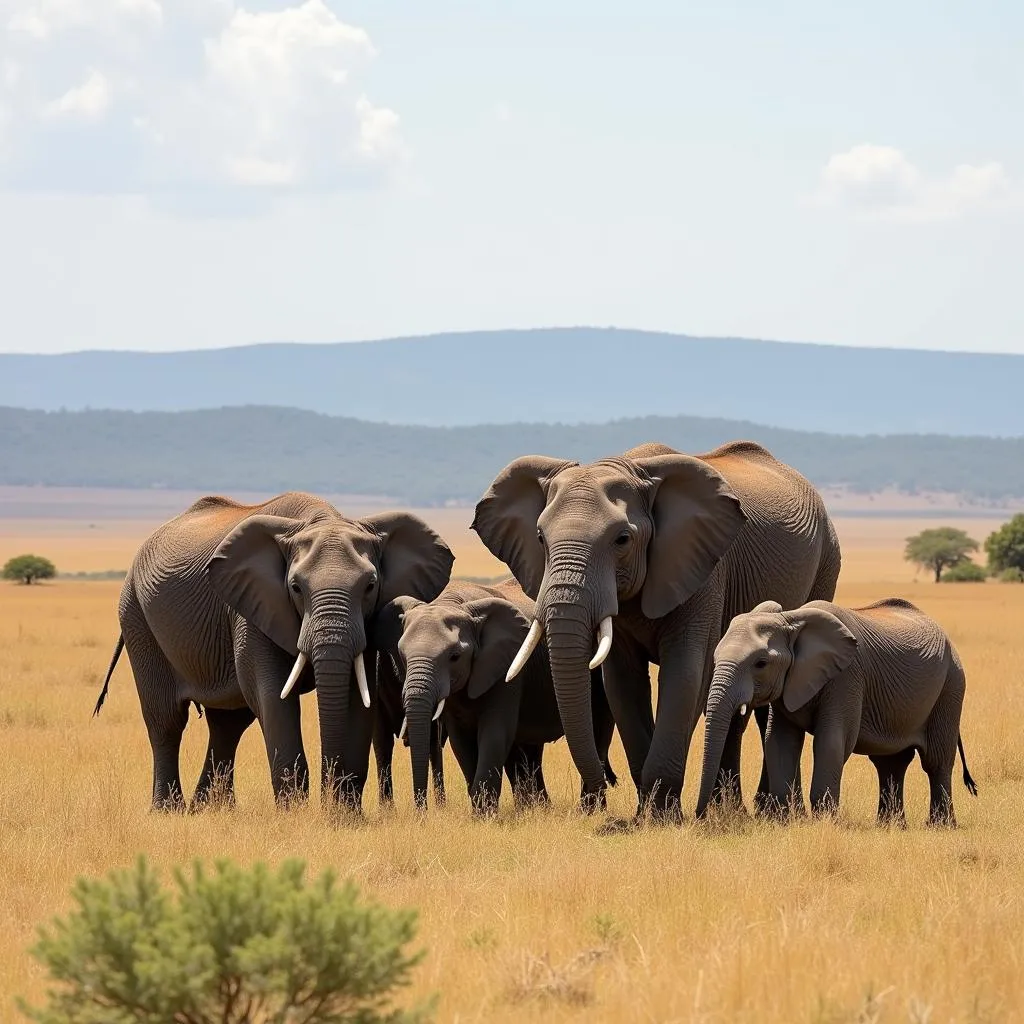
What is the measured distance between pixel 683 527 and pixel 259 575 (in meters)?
2.81

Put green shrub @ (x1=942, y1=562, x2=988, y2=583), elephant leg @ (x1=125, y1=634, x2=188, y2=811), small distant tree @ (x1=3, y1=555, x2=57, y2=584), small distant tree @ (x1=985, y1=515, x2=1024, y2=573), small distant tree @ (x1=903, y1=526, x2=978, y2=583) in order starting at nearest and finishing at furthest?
elephant leg @ (x1=125, y1=634, x2=188, y2=811) < small distant tree @ (x1=985, y1=515, x2=1024, y2=573) < green shrub @ (x1=942, y1=562, x2=988, y2=583) < small distant tree @ (x1=3, y1=555, x2=57, y2=584) < small distant tree @ (x1=903, y1=526, x2=978, y2=583)

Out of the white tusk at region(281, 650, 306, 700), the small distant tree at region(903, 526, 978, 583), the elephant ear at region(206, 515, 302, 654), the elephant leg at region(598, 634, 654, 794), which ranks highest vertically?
the elephant ear at region(206, 515, 302, 654)

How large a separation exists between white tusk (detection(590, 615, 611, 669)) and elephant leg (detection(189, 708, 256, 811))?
3425mm

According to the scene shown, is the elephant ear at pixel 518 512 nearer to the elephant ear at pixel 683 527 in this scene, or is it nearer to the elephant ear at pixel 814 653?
the elephant ear at pixel 683 527

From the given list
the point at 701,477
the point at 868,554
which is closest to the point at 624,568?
the point at 701,477

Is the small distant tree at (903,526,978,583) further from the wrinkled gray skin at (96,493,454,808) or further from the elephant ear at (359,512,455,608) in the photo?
the elephant ear at (359,512,455,608)

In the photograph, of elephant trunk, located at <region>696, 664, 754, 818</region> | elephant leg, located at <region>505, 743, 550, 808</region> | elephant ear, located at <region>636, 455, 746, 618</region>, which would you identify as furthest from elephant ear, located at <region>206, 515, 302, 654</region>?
elephant trunk, located at <region>696, 664, 754, 818</region>

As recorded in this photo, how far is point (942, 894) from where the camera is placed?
31.2 ft

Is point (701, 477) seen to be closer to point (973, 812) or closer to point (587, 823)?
point (587, 823)

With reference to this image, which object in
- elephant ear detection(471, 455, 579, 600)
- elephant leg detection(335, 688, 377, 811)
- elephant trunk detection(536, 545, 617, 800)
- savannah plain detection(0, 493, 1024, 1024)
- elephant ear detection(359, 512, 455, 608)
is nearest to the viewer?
savannah plain detection(0, 493, 1024, 1024)

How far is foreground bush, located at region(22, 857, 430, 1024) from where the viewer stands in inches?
239

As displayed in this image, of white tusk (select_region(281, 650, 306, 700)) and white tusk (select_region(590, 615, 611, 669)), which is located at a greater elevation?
white tusk (select_region(590, 615, 611, 669))

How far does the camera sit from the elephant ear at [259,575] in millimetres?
13016

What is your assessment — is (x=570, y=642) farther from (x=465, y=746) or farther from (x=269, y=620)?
(x=465, y=746)
